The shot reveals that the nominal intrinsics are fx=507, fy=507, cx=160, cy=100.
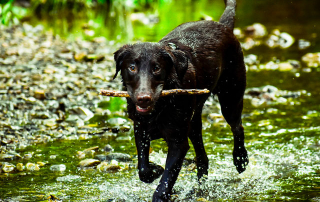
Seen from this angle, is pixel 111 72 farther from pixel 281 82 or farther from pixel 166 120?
pixel 166 120

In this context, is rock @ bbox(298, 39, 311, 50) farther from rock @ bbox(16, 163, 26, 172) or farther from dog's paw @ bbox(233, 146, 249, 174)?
rock @ bbox(16, 163, 26, 172)

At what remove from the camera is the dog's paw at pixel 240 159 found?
5.84 m

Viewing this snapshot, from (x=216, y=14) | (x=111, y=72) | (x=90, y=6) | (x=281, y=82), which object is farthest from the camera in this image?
(x=90, y=6)

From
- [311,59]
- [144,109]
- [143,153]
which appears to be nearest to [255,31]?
[311,59]

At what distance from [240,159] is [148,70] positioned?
2070mm

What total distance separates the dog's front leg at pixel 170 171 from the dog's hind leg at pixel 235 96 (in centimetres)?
131

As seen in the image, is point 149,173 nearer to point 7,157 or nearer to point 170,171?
point 170,171

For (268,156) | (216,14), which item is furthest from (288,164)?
(216,14)

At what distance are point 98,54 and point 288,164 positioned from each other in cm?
716

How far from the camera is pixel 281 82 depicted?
32.1ft

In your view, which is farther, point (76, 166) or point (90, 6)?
point (90, 6)

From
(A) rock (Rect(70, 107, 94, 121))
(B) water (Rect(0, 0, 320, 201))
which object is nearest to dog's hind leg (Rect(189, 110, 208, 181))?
(B) water (Rect(0, 0, 320, 201))

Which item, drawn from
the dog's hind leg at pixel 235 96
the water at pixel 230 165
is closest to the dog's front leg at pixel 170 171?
the water at pixel 230 165

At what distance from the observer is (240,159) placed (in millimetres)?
5840
